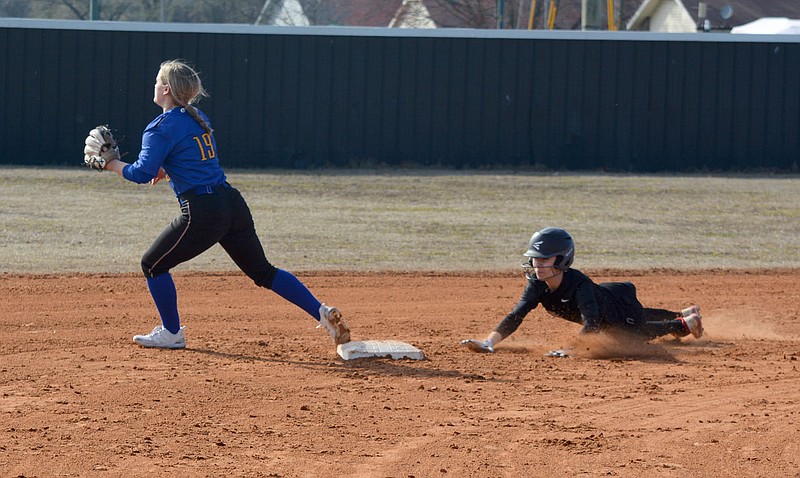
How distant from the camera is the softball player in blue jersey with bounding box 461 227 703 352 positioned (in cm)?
705

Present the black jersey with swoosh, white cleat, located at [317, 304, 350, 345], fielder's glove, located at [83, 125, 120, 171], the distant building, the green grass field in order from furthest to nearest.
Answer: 1. the distant building
2. the green grass field
3. the black jersey with swoosh
4. white cleat, located at [317, 304, 350, 345]
5. fielder's glove, located at [83, 125, 120, 171]

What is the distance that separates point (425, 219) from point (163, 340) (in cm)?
869

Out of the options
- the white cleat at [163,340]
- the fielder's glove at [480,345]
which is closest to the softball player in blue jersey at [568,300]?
the fielder's glove at [480,345]

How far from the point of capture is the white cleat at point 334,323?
700cm

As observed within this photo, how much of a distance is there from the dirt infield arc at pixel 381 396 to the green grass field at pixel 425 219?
2.83 m

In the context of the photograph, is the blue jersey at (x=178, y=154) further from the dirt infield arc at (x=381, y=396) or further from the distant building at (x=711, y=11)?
the distant building at (x=711, y=11)

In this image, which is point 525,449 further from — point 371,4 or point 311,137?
point 371,4

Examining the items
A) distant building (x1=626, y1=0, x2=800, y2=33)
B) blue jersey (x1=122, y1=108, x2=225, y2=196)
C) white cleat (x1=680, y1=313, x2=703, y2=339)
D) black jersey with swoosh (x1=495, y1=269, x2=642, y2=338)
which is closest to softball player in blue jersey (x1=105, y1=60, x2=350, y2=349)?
blue jersey (x1=122, y1=108, x2=225, y2=196)

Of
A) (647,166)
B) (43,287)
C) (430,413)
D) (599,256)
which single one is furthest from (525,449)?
(647,166)

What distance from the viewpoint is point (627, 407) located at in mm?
5852

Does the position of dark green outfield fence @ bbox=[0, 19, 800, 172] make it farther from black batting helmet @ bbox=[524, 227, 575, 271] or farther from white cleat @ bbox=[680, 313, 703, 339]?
black batting helmet @ bbox=[524, 227, 575, 271]

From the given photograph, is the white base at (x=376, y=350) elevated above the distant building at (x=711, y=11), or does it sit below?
below

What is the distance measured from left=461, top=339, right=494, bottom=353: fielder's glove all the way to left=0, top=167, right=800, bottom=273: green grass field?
14.1 ft

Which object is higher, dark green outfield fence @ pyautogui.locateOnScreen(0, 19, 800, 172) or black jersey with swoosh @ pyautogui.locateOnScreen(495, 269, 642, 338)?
dark green outfield fence @ pyautogui.locateOnScreen(0, 19, 800, 172)
